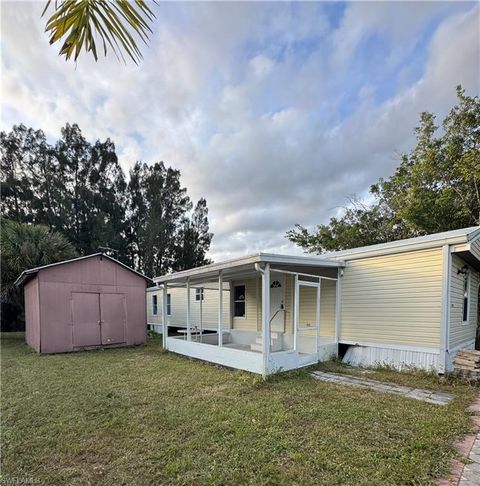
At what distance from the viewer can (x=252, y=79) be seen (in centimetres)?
837

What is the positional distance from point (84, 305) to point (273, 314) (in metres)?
6.89

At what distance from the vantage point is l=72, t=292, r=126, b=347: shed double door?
11.0 meters

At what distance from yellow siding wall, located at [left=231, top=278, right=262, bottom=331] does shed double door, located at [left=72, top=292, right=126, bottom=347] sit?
469cm

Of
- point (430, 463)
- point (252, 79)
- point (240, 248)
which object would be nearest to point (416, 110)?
point (252, 79)

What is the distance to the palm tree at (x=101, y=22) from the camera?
175 centimetres

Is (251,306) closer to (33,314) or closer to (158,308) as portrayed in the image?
(33,314)

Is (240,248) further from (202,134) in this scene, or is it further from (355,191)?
(202,134)

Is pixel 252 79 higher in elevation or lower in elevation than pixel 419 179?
higher

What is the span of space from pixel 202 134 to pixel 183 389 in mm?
8003

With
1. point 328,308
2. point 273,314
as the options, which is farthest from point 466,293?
point 273,314

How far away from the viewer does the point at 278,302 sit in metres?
9.69

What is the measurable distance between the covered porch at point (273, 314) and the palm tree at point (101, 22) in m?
4.68

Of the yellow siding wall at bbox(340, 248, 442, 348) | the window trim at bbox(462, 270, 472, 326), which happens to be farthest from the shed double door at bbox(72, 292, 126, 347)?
the window trim at bbox(462, 270, 472, 326)

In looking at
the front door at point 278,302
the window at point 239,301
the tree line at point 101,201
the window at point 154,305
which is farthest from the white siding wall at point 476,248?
the tree line at point 101,201
